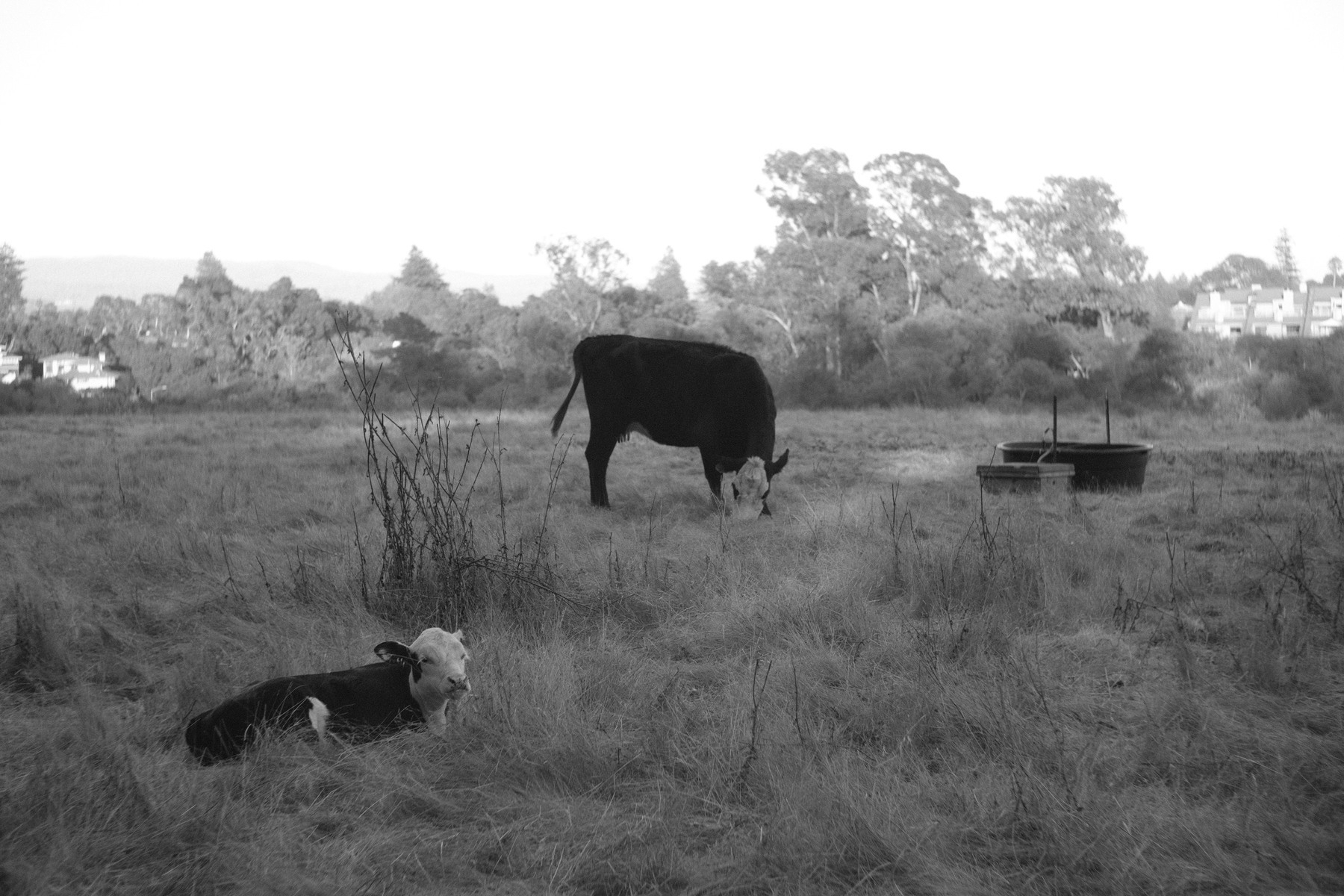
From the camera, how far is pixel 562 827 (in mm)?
2902

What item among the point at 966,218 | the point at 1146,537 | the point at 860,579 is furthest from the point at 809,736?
the point at 966,218

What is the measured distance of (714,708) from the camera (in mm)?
3764

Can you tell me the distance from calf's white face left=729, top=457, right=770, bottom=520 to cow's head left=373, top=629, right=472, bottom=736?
4542 millimetres

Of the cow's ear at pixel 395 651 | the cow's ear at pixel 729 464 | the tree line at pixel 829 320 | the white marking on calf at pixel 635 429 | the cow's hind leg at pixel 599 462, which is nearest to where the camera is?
the cow's ear at pixel 395 651

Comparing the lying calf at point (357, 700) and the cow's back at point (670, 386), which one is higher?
the cow's back at point (670, 386)

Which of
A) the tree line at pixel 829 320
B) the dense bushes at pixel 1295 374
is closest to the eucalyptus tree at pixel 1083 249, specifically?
→ the tree line at pixel 829 320

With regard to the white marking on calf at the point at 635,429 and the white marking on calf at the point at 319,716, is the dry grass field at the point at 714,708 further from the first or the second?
the white marking on calf at the point at 635,429

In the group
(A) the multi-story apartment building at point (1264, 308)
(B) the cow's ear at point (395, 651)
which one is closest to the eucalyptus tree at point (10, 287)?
(B) the cow's ear at point (395, 651)

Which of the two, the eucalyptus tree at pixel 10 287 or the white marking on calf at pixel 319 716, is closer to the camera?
the white marking on calf at pixel 319 716

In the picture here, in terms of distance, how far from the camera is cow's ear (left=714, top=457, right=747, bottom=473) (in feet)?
29.3

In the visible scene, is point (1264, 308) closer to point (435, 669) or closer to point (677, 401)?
point (677, 401)

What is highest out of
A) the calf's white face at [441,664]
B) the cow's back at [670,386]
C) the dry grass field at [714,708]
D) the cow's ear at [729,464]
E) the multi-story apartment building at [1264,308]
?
the multi-story apartment building at [1264,308]

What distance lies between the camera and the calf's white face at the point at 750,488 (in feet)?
26.8

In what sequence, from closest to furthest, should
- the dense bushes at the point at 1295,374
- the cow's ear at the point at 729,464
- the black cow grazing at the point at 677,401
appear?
the cow's ear at the point at 729,464
the black cow grazing at the point at 677,401
the dense bushes at the point at 1295,374
